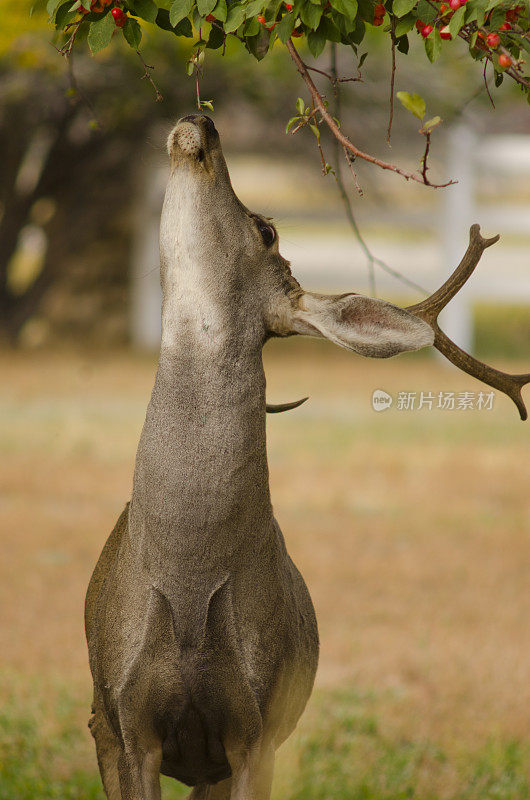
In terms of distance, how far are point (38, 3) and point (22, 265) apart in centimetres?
1775

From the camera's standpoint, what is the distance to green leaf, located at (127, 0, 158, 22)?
2729mm

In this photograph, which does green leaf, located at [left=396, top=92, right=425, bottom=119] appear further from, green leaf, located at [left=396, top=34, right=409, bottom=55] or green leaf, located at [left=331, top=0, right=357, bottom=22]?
green leaf, located at [left=396, top=34, right=409, bottom=55]

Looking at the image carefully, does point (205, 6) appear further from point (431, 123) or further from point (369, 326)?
point (369, 326)

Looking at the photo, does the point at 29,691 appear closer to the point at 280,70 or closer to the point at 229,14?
the point at 229,14

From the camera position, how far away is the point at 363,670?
5520mm

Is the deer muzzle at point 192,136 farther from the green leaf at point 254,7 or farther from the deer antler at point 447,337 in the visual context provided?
the deer antler at point 447,337

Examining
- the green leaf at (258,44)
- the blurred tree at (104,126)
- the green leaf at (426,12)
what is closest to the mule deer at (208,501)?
the green leaf at (258,44)

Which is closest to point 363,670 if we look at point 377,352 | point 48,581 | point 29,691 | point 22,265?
point 29,691

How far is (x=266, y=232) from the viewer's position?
277 cm

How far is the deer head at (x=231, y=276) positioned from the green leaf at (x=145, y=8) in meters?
0.29

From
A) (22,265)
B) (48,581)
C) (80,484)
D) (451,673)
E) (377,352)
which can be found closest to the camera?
(377,352)

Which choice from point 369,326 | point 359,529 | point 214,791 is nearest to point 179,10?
point 369,326

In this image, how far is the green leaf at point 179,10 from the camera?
2.60m

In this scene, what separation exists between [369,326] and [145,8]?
3.25 ft
